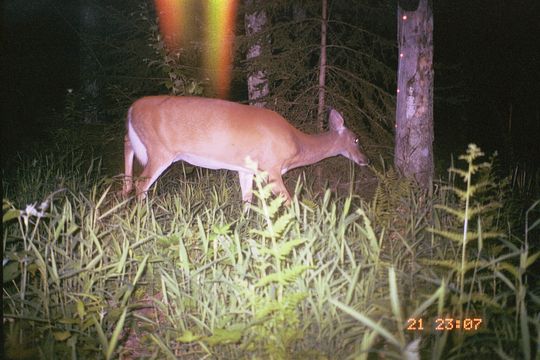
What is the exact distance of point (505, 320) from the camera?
2338mm

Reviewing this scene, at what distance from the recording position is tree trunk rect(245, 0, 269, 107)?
6.06m

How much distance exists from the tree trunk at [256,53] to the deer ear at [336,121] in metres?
0.97

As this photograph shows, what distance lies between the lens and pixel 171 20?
7270 millimetres

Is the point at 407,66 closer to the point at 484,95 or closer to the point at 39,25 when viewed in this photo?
the point at 484,95

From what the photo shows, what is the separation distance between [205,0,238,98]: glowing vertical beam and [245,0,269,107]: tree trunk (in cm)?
28

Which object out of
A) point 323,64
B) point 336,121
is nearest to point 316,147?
point 336,121

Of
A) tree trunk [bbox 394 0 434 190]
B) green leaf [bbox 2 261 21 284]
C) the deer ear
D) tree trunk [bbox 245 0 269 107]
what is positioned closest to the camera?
green leaf [bbox 2 261 21 284]

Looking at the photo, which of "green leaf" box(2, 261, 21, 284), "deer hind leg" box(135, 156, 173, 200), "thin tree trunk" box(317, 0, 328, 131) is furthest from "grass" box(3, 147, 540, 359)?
"thin tree trunk" box(317, 0, 328, 131)

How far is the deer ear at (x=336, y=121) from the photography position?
596cm

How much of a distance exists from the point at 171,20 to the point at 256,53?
1388mm

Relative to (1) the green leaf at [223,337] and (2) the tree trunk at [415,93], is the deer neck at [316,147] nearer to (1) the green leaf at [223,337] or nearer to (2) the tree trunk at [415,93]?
(2) the tree trunk at [415,93]

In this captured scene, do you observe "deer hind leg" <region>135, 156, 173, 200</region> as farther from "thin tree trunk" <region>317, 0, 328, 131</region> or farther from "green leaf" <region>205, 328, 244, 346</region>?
"green leaf" <region>205, 328, 244, 346</region>
